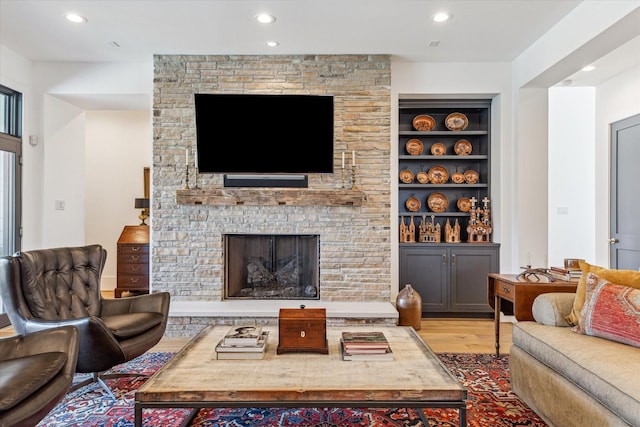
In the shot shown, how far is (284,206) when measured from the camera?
4.24 m

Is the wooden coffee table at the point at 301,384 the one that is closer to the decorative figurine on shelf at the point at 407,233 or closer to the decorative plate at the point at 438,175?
the decorative figurine on shelf at the point at 407,233

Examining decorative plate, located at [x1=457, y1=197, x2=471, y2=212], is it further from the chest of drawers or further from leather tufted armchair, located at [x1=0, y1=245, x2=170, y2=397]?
the chest of drawers

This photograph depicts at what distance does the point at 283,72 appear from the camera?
4.25 meters

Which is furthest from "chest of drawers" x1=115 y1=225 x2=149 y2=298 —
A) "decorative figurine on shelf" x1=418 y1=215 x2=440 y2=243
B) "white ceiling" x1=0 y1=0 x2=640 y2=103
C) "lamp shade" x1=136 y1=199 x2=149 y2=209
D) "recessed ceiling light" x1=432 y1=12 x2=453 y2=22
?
"recessed ceiling light" x1=432 y1=12 x2=453 y2=22

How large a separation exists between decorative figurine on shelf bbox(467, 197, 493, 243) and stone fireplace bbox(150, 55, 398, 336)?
107 cm

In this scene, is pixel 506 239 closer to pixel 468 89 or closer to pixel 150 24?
pixel 468 89

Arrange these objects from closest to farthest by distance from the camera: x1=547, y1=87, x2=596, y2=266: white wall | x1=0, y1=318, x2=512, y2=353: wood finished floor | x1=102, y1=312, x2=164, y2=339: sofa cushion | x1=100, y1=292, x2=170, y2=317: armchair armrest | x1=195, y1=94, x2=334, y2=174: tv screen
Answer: x1=102, y1=312, x2=164, y2=339: sofa cushion, x1=100, y1=292, x2=170, y2=317: armchair armrest, x1=0, y1=318, x2=512, y2=353: wood finished floor, x1=195, y1=94, x2=334, y2=174: tv screen, x1=547, y1=87, x2=596, y2=266: white wall

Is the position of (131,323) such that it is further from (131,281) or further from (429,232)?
(429,232)

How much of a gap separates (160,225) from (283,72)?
1991 mm

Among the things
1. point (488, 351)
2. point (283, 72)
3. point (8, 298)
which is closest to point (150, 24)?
point (283, 72)

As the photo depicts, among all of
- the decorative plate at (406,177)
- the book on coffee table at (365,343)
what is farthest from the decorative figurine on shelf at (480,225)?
the book on coffee table at (365,343)

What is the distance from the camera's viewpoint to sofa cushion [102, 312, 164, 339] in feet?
8.42

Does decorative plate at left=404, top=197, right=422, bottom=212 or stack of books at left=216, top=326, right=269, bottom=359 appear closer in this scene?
stack of books at left=216, top=326, right=269, bottom=359

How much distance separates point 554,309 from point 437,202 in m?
2.46
